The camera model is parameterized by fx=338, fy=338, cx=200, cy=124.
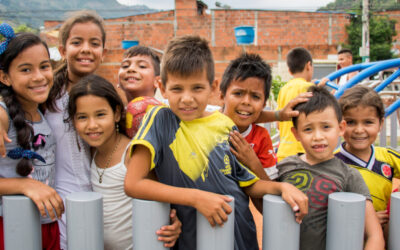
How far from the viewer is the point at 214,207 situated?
1019 mm

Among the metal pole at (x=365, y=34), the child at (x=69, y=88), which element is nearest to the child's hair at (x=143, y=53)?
the child at (x=69, y=88)

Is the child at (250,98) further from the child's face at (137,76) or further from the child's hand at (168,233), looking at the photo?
the child's hand at (168,233)

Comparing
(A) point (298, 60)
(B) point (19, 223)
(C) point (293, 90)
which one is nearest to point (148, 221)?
(B) point (19, 223)

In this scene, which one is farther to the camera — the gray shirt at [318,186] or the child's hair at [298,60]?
the child's hair at [298,60]

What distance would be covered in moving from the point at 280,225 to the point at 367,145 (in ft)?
3.24

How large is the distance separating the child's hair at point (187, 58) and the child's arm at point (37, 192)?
589 millimetres

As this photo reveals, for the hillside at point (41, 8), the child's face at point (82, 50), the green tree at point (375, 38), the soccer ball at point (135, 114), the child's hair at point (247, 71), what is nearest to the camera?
the soccer ball at point (135, 114)

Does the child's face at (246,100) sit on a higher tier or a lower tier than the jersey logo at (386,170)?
higher

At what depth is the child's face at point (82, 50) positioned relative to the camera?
186 cm

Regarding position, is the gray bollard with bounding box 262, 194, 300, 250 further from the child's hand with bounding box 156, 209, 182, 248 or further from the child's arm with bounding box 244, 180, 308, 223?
the child's hand with bounding box 156, 209, 182, 248

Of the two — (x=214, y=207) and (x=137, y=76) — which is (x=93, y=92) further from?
(x=214, y=207)

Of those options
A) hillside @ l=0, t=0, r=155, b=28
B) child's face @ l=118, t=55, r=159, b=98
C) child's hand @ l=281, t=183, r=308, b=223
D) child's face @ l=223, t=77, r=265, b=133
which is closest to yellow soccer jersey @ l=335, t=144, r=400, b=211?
child's face @ l=223, t=77, r=265, b=133

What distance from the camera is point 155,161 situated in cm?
120

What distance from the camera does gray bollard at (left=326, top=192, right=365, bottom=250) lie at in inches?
40.6
